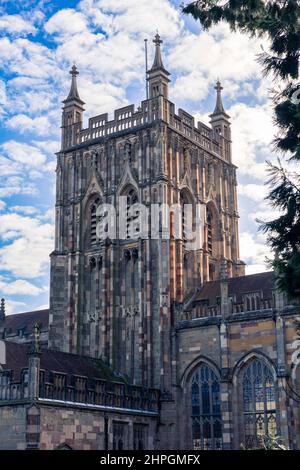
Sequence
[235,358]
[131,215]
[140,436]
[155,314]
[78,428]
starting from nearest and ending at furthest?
[78,428], [140,436], [235,358], [155,314], [131,215]

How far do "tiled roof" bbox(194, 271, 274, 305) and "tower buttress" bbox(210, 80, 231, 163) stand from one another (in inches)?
467

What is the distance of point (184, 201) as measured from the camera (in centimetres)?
5062

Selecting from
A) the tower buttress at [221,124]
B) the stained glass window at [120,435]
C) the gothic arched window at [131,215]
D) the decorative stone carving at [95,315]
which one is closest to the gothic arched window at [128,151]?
the gothic arched window at [131,215]

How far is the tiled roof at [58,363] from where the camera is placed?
126 feet

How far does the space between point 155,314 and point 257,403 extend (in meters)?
8.34

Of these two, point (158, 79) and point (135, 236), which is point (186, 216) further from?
point (158, 79)

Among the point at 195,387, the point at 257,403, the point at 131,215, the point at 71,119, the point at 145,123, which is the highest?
the point at 71,119

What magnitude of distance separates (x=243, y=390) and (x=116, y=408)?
286 inches

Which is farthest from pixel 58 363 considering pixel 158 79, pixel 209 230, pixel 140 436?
pixel 158 79

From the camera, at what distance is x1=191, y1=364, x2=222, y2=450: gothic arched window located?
42250 mm

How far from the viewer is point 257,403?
41.2 meters

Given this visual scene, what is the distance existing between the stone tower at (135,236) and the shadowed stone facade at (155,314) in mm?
91

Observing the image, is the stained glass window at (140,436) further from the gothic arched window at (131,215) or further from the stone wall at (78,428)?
the gothic arched window at (131,215)

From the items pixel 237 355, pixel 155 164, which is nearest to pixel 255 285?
pixel 237 355
